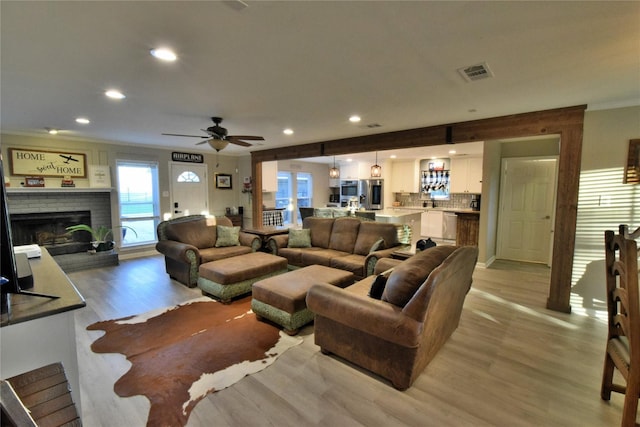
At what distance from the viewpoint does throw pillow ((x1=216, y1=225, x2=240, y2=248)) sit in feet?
15.4

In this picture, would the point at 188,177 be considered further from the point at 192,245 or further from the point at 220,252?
the point at 220,252

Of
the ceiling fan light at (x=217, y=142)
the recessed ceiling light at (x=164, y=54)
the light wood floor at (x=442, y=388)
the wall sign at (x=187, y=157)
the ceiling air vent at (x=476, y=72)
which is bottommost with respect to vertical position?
the light wood floor at (x=442, y=388)

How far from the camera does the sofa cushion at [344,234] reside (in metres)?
4.57

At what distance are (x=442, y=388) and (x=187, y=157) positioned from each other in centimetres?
661

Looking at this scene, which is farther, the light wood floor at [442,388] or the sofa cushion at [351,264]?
the sofa cushion at [351,264]

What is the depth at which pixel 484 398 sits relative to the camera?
78.0 inches

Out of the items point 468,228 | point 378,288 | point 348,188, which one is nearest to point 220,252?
point 378,288

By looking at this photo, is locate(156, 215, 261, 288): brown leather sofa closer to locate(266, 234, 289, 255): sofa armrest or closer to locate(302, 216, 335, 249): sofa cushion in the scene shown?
locate(266, 234, 289, 255): sofa armrest

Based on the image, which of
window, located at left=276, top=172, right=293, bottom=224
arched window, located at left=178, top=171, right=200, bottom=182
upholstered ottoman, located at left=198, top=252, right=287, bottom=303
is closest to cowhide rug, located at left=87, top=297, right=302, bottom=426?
upholstered ottoman, located at left=198, top=252, right=287, bottom=303

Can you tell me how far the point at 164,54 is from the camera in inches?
79.8

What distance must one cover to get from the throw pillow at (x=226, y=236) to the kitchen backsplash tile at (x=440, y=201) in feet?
18.7

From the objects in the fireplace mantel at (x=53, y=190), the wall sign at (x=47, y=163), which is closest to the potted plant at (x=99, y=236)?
Result: the fireplace mantel at (x=53, y=190)

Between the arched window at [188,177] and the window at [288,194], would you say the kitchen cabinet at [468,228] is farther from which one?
the arched window at [188,177]

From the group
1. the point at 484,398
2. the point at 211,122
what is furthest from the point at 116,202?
the point at 484,398
